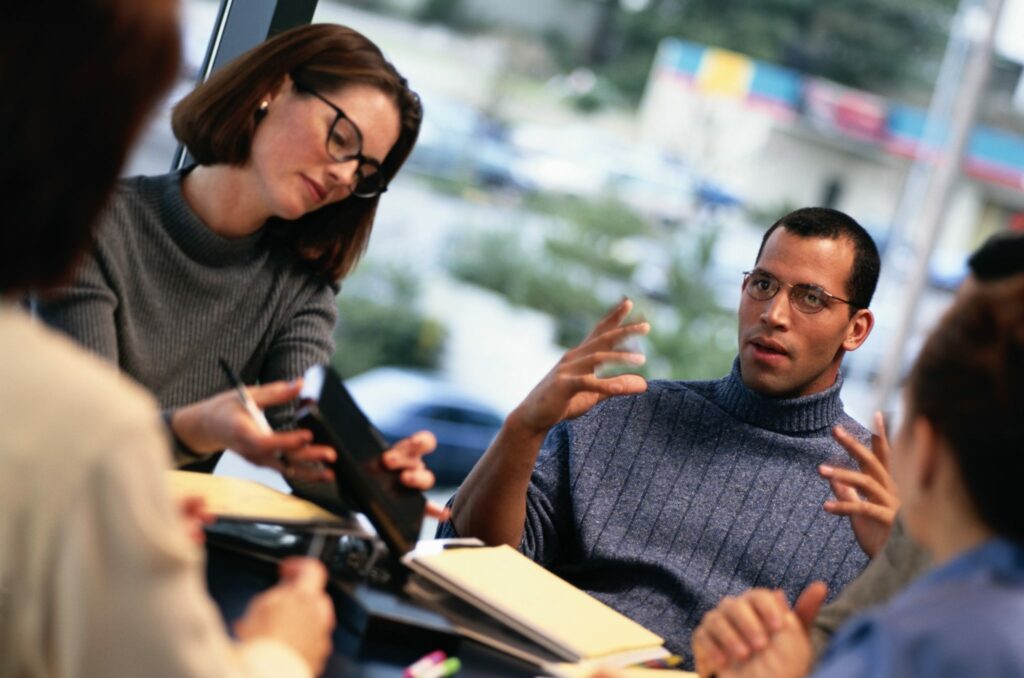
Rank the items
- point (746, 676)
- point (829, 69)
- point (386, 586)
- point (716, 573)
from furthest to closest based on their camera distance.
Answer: point (829, 69)
point (716, 573)
point (386, 586)
point (746, 676)

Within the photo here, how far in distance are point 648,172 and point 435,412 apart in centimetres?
126

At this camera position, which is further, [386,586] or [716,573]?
[716,573]

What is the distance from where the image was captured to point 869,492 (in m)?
1.84

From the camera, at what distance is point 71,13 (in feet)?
2.98

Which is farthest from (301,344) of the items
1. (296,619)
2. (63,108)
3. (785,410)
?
(63,108)

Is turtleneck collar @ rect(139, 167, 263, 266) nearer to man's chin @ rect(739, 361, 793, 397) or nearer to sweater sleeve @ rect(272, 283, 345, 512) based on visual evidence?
sweater sleeve @ rect(272, 283, 345, 512)

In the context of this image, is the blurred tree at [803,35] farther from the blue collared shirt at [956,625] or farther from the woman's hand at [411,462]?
the blue collared shirt at [956,625]

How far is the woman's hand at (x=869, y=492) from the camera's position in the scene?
5.87 feet

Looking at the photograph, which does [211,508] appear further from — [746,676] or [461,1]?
[461,1]

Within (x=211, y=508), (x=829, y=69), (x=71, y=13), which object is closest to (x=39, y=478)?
(x=71, y=13)

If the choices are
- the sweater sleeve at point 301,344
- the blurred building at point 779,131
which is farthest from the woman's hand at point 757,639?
the blurred building at point 779,131

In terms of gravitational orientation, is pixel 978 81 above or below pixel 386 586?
above

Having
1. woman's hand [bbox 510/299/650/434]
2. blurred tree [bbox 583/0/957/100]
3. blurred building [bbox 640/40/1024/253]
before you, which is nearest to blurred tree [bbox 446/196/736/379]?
blurred building [bbox 640/40/1024/253]

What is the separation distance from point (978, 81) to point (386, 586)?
4.40 meters
